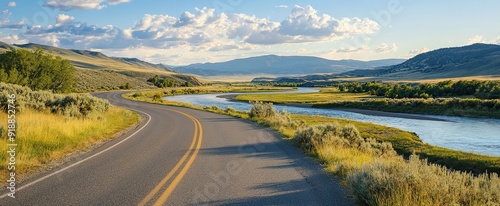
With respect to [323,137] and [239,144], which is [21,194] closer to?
[239,144]

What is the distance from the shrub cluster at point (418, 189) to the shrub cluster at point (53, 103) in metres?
17.1

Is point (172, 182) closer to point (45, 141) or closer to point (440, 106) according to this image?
point (45, 141)

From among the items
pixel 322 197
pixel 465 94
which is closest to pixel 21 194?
pixel 322 197

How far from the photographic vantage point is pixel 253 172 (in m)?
9.90

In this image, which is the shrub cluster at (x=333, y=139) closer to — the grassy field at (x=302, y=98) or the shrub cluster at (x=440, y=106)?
the shrub cluster at (x=440, y=106)

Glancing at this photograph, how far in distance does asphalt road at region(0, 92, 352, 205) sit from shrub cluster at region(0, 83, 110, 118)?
779 cm

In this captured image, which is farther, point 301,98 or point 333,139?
point 301,98

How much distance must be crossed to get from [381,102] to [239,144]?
53.0 metres

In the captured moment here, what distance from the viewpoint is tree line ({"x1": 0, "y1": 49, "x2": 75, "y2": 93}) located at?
5078 centimetres

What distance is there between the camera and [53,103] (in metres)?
22.2

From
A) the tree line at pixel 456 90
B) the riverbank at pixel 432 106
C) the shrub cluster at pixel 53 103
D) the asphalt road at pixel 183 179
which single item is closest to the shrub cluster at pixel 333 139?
the asphalt road at pixel 183 179

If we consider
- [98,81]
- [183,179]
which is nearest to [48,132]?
[183,179]

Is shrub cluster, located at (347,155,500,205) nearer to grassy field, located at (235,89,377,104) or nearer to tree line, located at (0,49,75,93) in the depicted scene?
tree line, located at (0,49,75,93)

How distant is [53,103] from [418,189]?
21.4 m
